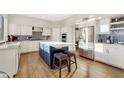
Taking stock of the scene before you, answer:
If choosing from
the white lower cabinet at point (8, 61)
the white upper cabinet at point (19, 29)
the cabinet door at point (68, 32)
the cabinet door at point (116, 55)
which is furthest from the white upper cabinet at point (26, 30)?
the cabinet door at point (116, 55)

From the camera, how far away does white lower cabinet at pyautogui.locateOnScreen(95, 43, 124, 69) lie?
123 inches

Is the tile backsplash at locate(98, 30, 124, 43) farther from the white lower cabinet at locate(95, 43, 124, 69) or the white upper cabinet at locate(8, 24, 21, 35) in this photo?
the white upper cabinet at locate(8, 24, 21, 35)

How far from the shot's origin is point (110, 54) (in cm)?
342

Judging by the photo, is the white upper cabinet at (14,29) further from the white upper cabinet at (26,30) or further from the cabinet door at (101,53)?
the cabinet door at (101,53)

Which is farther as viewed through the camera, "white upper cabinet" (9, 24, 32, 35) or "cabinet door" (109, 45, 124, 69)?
"cabinet door" (109, 45, 124, 69)

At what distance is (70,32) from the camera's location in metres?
2.57

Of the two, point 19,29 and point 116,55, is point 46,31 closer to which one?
point 19,29

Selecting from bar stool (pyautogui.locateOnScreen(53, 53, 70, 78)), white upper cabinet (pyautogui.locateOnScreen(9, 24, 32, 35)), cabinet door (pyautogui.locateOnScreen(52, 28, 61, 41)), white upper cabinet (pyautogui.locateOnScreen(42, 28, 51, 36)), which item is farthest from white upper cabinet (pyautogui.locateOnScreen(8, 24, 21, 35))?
bar stool (pyautogui.locateOnScreen(53, 53, 70, 78))

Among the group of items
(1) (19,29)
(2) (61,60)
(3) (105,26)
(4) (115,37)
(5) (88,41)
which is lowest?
(2) (61,60)

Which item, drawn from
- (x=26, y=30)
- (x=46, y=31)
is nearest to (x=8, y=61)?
(x=26, y=30)

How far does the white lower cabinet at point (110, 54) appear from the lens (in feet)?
10.3

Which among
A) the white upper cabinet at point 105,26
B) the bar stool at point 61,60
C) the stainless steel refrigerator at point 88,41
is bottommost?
the bar stool at point 61,60
